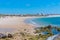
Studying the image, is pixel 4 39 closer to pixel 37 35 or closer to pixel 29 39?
pixel 29 39

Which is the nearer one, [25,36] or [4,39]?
[4,39]

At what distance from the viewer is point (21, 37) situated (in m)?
7.84

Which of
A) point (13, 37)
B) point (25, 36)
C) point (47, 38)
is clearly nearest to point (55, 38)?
point (47, 38)

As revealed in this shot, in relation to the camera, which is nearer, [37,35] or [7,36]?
[7,36]

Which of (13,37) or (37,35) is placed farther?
(37,35)

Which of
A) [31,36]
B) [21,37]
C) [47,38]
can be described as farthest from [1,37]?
[47,38]

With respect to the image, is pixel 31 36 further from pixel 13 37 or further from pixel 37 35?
pixel 13 37

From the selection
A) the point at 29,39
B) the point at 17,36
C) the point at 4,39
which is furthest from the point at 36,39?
the point at 4,39

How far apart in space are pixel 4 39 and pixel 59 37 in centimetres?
257

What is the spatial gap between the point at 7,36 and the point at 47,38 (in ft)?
5.89

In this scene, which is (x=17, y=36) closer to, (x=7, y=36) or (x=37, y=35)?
(x=7, y=36)

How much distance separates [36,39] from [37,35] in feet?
2.14

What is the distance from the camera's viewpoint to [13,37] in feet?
25.3

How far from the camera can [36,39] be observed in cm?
780
